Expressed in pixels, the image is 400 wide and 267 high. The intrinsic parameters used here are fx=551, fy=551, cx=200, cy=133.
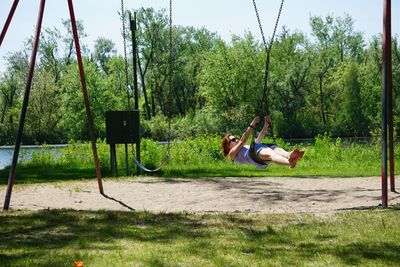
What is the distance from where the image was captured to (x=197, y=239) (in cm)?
608

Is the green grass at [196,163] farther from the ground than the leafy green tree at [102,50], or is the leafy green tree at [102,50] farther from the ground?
the leafy green tree at [102,50]

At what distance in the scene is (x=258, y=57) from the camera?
139 feet

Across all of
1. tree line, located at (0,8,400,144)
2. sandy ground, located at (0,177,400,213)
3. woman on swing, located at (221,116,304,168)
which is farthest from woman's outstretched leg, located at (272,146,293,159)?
tree line, located at (0,8,400,144)

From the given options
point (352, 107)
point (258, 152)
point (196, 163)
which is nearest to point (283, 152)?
point (258, 152)

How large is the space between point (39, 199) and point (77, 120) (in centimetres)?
3468

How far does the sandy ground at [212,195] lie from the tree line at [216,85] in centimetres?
2443

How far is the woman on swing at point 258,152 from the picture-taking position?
7.27 meters

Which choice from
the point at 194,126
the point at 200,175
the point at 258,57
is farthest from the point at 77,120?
the point at 200,175

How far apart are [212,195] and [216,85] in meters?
32.0

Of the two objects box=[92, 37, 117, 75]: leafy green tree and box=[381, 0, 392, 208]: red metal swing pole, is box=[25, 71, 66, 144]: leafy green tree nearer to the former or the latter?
box=[92, 37, 117, 75]: leafy green tree

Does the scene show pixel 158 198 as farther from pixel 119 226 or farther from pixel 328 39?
pixel 328 39

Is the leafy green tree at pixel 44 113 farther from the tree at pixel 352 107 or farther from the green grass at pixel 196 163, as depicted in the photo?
the green grass at pixel 196 163

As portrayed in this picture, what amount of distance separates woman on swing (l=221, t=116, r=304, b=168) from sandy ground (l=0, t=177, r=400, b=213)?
2.71 feet

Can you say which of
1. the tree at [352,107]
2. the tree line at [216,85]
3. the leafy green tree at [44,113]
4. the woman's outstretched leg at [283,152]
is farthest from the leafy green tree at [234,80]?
the woman's outstretched leg at [283,152]
